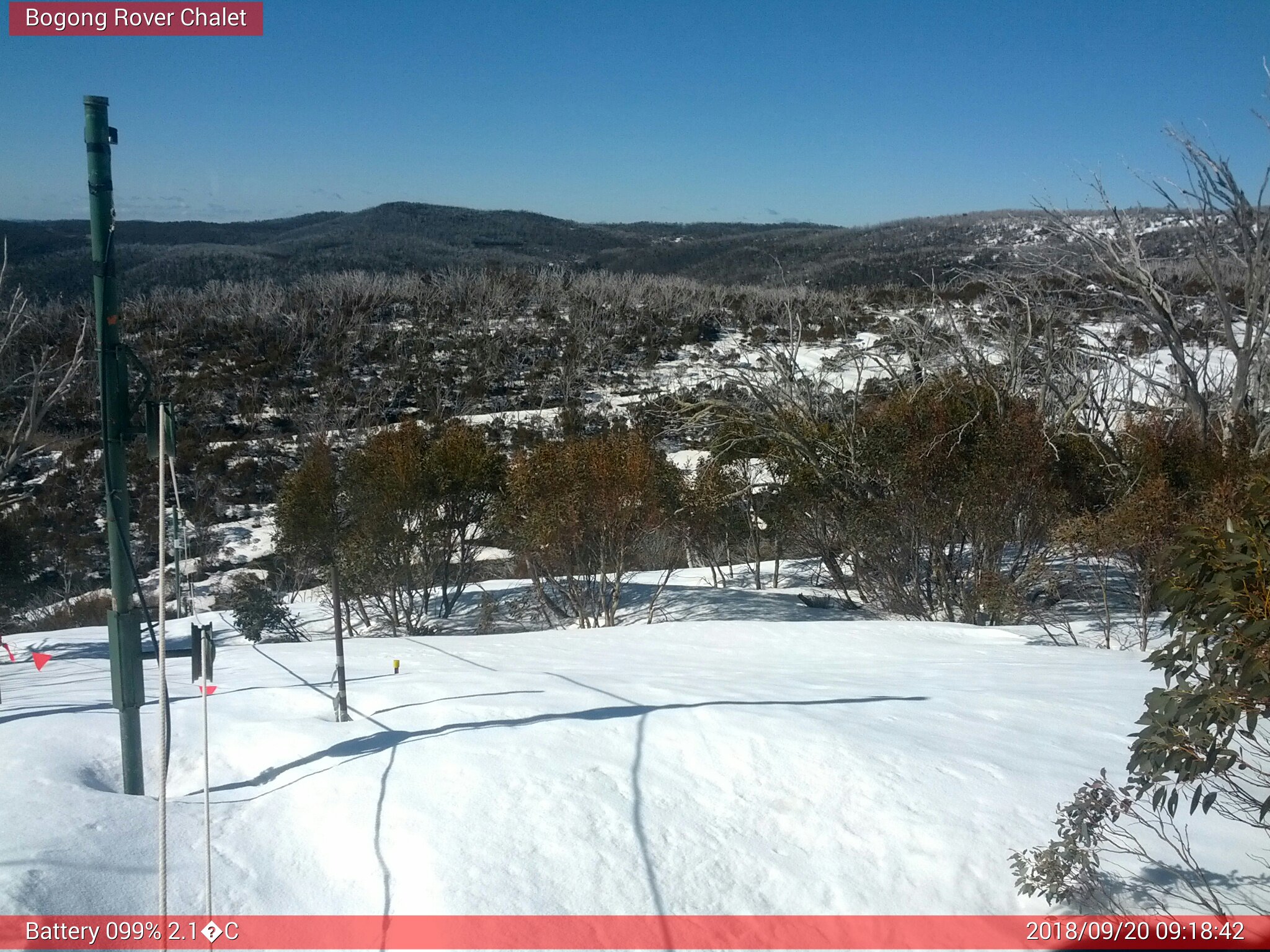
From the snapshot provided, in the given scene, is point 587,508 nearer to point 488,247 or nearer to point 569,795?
point 569,795

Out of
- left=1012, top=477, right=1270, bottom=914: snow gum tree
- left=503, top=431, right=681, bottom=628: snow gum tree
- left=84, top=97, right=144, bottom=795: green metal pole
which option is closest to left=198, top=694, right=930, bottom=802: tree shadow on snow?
left=84, top=97, right=144, bottom=795: green metal pole

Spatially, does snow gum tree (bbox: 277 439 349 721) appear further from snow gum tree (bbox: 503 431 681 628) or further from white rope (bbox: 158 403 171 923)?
white rope (bbox: 158 403 171 923)

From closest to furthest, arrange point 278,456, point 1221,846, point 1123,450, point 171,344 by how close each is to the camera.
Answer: point 1221,846, point 1123,450, point 278,456, point 171,344

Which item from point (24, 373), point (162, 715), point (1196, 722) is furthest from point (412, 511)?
point (1196, 722)

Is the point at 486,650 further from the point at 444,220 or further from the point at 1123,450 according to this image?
the point at 444,220

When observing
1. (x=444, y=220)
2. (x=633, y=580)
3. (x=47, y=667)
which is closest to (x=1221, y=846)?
(x=47, y=667)

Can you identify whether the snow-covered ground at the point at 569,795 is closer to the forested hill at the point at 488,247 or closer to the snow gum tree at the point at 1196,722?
the snow gum tree at the point at 1196,722

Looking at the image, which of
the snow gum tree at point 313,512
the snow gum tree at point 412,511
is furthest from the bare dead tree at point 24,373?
the snow gum tree at point 412,511
